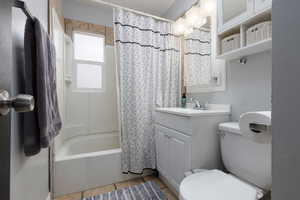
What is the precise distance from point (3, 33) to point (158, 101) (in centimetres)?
156

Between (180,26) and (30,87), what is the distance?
1.75 m

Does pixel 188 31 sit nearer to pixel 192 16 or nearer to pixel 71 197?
pixel 192 16

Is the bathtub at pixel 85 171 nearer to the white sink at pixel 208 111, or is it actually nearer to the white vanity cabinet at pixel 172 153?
the white vanity cabinet at pixel 172 153

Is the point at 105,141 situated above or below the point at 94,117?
below

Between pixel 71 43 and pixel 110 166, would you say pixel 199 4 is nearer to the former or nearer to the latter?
pixel 71 43

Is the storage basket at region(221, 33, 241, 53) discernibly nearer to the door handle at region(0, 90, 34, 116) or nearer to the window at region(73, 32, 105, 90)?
the door handle at region(0, 90, 34, 116)

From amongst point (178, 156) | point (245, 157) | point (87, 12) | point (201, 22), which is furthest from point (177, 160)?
point (87, 12)

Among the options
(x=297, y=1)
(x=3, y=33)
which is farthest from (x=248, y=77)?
(x=3, y=33)

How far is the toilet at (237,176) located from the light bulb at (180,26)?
4.41 ft

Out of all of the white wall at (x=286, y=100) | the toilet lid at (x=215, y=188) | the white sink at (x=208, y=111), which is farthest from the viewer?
the white sink at (x=208, y=111)

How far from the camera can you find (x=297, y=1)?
0.29 m

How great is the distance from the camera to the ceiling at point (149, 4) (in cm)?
209

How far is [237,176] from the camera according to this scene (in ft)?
3.63

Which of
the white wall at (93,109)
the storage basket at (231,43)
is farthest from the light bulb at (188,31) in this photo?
the white wall at (93,109)
